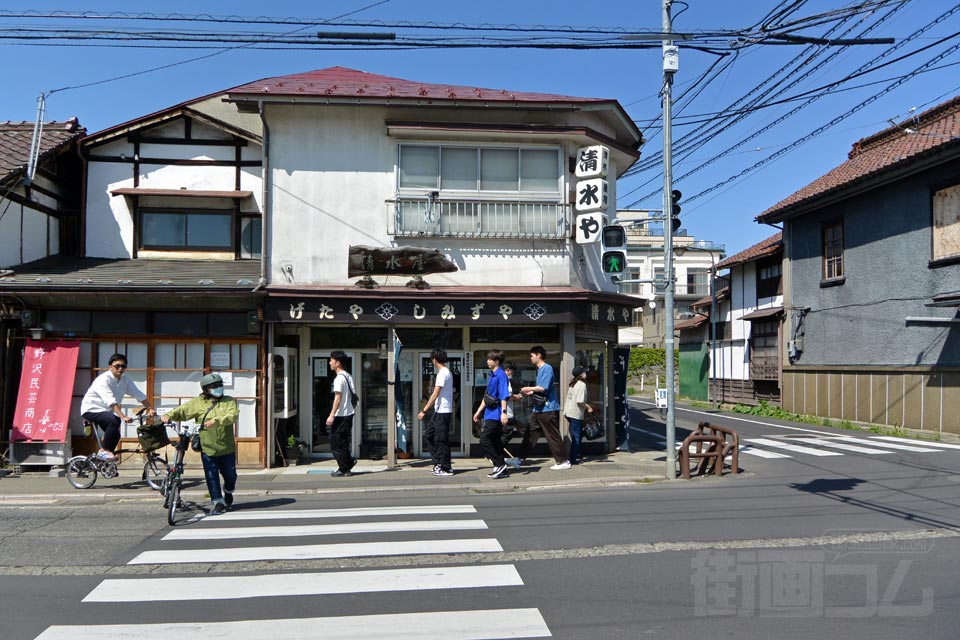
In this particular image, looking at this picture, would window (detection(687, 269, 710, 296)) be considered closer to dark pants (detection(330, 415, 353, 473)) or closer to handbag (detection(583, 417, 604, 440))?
handbag (detection(583, 417, 604, 440))

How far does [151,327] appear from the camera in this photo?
1308 cm

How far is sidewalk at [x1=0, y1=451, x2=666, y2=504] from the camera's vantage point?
34.7 ft

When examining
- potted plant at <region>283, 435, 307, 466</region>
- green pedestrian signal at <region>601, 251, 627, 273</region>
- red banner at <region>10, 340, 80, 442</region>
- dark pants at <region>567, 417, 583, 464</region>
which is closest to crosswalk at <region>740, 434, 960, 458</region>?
dark pants at <region>567, 417, 583, 464</region>

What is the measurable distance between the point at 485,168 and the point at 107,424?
7748mm

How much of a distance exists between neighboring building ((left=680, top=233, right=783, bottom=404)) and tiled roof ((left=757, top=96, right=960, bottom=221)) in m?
2.55

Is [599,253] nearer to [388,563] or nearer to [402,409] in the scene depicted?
[402,409]

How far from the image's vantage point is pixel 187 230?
14.5m

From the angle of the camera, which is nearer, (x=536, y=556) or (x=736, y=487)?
(x=536, y=556)

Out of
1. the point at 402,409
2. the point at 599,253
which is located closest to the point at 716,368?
the point at 599,253

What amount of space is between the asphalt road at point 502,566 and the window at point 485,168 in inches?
235

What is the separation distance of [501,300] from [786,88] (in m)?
6.73

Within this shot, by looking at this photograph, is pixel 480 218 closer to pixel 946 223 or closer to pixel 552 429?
pixel 552 429

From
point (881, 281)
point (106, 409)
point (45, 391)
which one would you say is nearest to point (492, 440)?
point (106, 409)

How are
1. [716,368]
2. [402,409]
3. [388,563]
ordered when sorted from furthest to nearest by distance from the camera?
[716,368]
[402,409]
[388,563]
